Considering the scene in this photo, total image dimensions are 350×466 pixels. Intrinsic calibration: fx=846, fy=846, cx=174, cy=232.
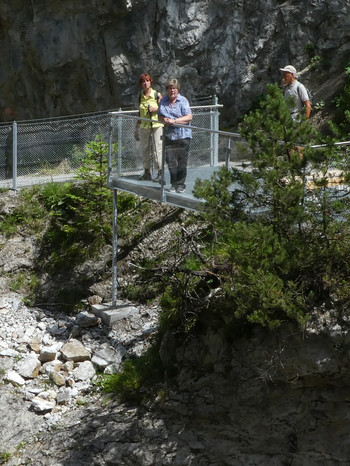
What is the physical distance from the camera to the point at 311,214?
31.6 ft

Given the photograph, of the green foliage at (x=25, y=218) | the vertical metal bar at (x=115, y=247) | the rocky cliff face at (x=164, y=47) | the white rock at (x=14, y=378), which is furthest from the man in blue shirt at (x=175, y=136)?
the rocky cliff face at (x=164, y=47)

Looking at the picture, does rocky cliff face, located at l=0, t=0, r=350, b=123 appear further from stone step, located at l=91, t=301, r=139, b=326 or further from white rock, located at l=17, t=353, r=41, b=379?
white rock, located at l=17, t=353, r=41, b=379

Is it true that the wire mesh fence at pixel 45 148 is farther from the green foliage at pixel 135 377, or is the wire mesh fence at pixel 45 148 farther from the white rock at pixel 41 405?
the white rock at pixel 41 405

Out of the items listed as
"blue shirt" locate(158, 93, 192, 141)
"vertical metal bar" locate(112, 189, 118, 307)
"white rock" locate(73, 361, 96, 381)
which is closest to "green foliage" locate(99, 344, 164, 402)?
"white rock" locate(73, 361, 96, 381)

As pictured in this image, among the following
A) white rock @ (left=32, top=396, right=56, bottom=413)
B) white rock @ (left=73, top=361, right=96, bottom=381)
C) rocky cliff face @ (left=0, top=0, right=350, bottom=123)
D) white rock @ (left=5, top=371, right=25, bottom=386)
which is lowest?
white rock @ (left=32, top=396, right=56, bottom=413)

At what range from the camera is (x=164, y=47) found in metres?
18.9

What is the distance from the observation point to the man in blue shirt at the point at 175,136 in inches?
496

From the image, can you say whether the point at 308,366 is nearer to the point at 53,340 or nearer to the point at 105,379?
the point at 105,379

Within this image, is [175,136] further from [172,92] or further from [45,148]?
[45,148]

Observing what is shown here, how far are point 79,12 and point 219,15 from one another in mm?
3142

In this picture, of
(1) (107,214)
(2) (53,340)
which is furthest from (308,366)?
(1) (107,214)

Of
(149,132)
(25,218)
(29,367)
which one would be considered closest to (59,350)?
(29,367)

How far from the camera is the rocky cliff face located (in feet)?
61.8

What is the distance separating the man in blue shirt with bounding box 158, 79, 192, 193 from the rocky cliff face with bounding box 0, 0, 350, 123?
246 inches
